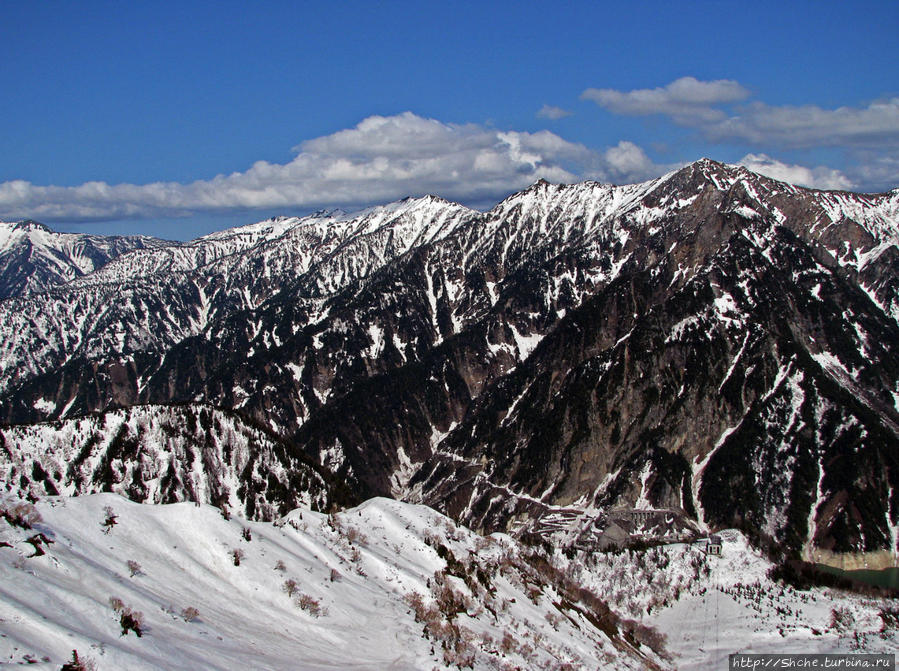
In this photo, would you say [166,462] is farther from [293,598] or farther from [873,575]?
[873,575]

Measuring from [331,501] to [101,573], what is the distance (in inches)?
4593

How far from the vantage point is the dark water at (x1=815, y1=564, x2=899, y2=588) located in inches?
6811

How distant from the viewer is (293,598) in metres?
41.4

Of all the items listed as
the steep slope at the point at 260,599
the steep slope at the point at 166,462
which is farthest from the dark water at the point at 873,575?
the steep slope at the point at 260,599

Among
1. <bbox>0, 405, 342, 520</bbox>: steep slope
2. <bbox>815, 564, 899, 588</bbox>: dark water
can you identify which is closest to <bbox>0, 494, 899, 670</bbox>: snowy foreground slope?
<bbox>0, 405, 342, 520</bbox>: steep slope

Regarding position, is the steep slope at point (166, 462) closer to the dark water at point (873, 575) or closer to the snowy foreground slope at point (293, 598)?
the snowy foreground slope at point (293, 598)

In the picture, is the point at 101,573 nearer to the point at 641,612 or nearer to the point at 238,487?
the point at 641,612

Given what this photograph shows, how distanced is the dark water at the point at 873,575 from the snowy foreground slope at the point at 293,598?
112677 mm

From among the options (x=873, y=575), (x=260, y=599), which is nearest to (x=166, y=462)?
(x=260, y=599)

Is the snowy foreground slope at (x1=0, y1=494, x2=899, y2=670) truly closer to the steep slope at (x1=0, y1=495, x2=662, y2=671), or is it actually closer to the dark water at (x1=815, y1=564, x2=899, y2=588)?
the steep slope at (x1=0, y1=495, x2=662, y2=671)

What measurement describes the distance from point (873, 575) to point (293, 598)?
186 meters

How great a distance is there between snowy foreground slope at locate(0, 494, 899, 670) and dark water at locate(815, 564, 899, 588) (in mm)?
112677

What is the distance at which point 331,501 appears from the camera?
150 meters

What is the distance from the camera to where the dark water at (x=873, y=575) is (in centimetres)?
17300
